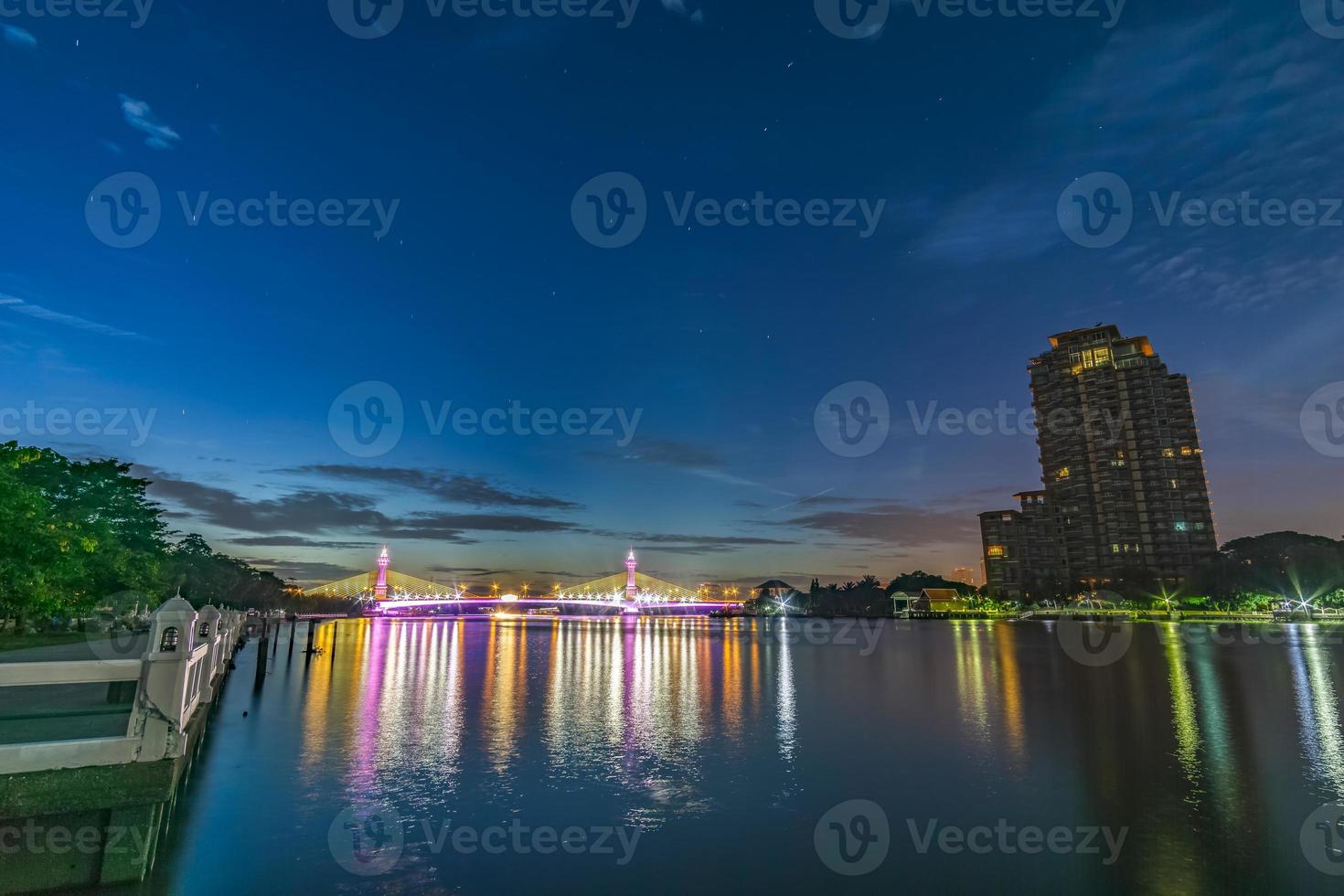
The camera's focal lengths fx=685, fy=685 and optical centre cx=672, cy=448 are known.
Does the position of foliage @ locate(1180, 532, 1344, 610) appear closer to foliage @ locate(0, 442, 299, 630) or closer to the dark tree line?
the dark tree line

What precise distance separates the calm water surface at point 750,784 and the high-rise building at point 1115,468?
150815mm

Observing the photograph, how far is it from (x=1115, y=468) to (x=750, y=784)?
192 metres

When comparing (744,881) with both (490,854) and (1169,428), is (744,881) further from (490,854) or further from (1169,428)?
(1169,428)

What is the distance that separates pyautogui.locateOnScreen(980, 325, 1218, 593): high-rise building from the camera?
6417 inches

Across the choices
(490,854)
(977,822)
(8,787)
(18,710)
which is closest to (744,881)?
(490,854)

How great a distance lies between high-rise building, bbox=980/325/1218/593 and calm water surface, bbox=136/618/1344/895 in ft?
495

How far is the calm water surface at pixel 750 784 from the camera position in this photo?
1179 centimetres

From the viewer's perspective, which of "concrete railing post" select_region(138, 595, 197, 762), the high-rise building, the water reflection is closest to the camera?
"concrete railing post" select_region(138, 595, 197, 762)

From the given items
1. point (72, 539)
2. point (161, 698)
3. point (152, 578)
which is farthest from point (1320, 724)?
point (152, 578)

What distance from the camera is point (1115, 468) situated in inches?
6870

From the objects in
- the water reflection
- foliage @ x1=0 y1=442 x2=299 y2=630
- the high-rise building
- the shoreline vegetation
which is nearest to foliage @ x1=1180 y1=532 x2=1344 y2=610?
the shoreline vegetation

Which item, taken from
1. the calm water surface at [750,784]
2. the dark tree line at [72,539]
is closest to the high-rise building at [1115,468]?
the calm water surface at [750,784]

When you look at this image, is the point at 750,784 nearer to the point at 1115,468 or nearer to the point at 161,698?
the point at 161,698

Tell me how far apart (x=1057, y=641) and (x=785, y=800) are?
246 ft
